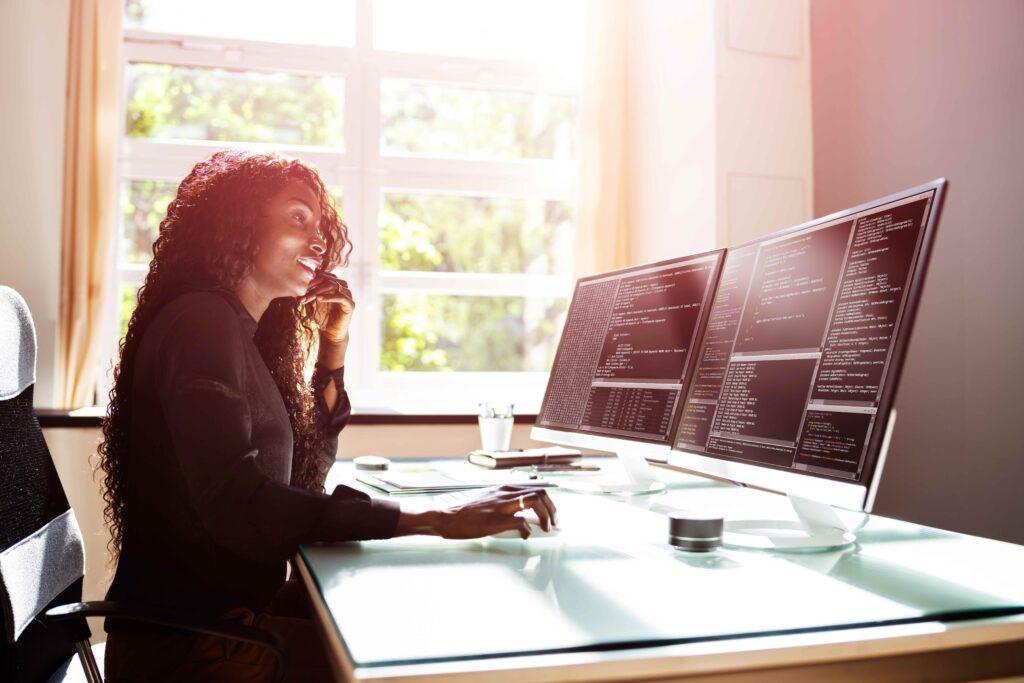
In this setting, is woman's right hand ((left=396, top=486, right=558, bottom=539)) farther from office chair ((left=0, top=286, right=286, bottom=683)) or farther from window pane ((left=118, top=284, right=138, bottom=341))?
window pane ((left=118, top=284, right=138, bottom=341))

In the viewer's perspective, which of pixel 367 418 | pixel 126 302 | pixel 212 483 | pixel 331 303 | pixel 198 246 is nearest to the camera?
pixel 212 483

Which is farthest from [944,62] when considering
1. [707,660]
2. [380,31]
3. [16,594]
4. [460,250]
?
[16,594]

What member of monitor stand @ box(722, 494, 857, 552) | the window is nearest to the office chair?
monitor stand @ box(722, 494, 857, 552)

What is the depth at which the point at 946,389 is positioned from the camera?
289 centimetres

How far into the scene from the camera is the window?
3.28 metres

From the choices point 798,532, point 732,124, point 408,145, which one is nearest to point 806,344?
point 798,532

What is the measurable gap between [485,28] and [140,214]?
1.56m

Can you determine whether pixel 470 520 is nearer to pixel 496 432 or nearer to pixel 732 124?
pixel 496 432

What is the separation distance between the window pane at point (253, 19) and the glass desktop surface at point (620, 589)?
2.70m

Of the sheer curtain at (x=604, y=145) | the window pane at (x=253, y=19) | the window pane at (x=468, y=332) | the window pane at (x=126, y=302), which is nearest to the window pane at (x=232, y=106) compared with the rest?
the window pane at (x=253, y=19)

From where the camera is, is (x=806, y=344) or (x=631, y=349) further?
(x=631, y=349)

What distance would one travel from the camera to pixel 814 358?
3.84 ft

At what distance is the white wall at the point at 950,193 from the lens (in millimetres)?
2730

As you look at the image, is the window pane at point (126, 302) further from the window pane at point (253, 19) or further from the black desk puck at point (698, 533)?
the black desk puck at point (698, 533)
